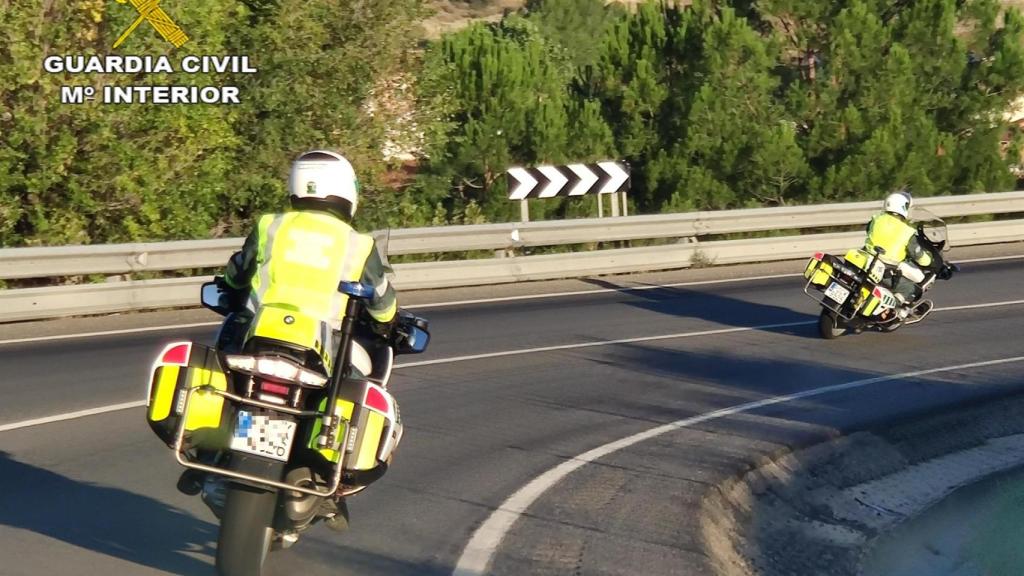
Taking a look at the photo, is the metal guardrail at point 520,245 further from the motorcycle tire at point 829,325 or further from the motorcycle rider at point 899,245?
the motorcycle rider at point 899,245

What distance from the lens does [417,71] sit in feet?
81.4

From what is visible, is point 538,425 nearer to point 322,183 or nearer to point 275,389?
point 322,183

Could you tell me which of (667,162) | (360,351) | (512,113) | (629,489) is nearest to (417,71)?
(512,113)

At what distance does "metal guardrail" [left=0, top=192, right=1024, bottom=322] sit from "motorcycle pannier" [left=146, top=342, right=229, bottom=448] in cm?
985

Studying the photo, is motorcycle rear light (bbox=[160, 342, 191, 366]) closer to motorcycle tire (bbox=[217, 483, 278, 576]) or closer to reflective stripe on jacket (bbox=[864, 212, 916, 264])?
motorcycle tire (bbox=[217, 483, 278, 576])

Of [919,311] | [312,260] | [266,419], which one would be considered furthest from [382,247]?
[919,311]

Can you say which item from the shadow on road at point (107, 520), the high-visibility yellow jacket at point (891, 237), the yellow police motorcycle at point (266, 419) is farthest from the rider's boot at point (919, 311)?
the yellow police motorcycle at point (266, 419)

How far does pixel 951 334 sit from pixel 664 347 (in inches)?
130

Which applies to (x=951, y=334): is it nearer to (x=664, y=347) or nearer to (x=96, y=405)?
(x=664, y=347)

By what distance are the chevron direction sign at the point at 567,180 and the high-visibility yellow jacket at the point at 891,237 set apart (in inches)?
250

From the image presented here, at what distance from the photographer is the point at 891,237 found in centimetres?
1521

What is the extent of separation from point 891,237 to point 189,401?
10.7m

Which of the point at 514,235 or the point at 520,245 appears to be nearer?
the point at 514,235

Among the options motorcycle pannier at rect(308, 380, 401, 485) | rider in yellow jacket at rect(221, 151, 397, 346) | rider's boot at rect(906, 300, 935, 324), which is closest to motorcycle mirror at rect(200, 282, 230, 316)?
rider in yellow jacket at rect(221, 151, 397, 346)
